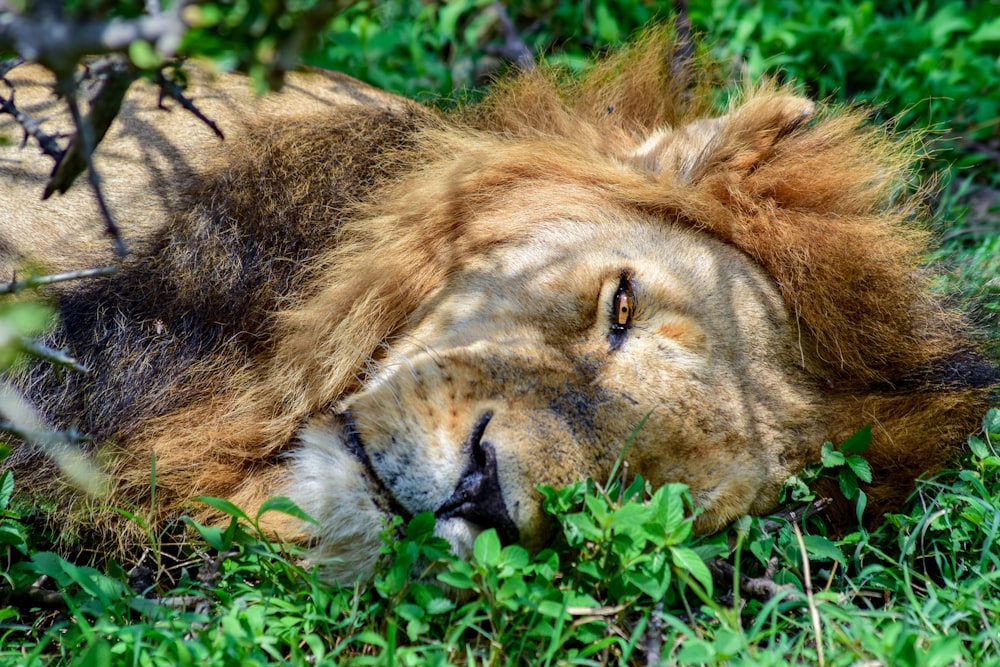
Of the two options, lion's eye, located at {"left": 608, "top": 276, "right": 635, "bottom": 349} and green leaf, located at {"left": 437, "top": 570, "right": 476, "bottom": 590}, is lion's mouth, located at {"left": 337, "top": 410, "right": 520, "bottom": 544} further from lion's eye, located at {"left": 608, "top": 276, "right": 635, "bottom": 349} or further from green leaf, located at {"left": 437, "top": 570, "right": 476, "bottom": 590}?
lion's eye, located at {"left": 608, "top": 276, "right": 635, "bottom": 349}

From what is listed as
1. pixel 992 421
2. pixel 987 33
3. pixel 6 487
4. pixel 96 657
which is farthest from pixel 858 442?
pixel 987 33

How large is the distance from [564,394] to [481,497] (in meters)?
0.39

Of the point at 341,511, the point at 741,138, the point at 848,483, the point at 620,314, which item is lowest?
the point at 341,511

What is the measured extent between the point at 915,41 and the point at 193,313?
4191 mm

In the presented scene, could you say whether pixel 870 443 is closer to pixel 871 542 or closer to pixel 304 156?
pixel 871 542

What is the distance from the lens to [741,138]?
2977 millimetres

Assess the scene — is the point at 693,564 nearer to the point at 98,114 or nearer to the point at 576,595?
the point at 576,595

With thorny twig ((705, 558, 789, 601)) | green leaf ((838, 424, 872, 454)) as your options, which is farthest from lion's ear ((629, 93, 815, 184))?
thorny twig ((705, 558, 789, 601))

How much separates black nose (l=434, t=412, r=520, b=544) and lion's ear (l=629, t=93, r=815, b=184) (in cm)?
128

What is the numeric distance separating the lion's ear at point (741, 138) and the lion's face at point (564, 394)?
0.28m

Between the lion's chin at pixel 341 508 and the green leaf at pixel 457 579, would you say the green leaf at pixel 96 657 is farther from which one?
the green leaf at pixel 457 579

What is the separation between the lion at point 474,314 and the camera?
242cm

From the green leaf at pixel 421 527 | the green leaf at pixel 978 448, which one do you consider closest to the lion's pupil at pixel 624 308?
the green leaf at pixel 421 527

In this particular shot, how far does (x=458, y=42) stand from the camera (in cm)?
532
